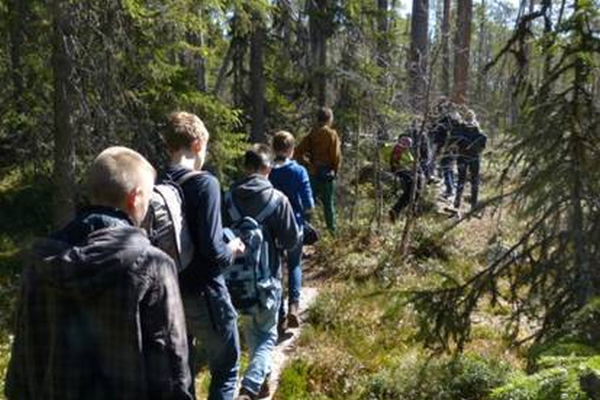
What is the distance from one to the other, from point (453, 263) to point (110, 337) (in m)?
8.44

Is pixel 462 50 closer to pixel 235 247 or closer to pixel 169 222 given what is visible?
pixel 235 247

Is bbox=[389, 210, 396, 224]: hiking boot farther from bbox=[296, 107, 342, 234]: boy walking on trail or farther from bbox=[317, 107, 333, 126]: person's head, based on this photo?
bbox=[317, 107, 333, 126]: person's head

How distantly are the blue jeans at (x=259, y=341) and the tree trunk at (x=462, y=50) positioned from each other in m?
5.80

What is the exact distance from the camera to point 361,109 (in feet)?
43.9

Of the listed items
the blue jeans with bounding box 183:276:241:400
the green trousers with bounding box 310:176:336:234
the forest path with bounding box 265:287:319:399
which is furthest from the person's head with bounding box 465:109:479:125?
the blue jeans with bounding box 183:276:241:400

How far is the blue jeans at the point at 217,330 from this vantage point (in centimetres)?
451

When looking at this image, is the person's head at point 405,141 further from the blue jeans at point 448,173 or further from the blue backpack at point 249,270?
the blue backpack at point 249,270

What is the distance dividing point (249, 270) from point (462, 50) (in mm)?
5942

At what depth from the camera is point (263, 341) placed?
19.1ft

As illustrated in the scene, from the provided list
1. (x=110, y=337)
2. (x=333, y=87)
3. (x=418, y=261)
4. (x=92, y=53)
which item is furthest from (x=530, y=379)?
(x=333, y=87)

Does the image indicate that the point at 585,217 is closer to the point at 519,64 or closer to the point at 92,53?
the point at 519,64

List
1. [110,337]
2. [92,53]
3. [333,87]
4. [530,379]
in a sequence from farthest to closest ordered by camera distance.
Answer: [333,87] < [92,53] < [110,337] < [530,379]

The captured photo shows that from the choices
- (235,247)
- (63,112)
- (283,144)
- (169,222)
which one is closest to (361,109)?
(63,112)

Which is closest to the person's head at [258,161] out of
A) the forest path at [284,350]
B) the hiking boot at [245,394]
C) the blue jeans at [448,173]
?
the hiking boot at [245,394]
